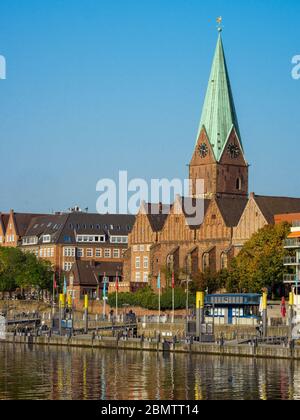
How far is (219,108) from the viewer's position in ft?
560

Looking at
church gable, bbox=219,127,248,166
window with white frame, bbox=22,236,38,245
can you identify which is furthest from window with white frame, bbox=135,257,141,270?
window with white frame, bbox=22,236,38,245


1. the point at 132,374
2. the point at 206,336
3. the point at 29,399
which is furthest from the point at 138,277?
the point at 29,399

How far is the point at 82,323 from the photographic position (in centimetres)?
13262

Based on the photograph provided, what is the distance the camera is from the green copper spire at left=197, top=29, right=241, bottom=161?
558ft

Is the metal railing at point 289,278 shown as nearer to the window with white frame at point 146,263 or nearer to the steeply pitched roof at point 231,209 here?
the steeply pitched roof at point 231,209

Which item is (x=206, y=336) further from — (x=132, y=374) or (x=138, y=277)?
(x=138, y=277)

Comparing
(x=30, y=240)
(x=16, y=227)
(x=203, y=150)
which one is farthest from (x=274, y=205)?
(x=16, y=227)

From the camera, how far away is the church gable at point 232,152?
6811 inches

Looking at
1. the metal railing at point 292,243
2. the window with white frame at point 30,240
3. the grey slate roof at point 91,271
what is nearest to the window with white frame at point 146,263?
the grey slate roof at point 91,271

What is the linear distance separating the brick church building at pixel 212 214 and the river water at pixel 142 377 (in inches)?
1780

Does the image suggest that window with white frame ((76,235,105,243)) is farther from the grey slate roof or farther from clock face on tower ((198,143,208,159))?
clock face on tower ((198,143,208,159))
